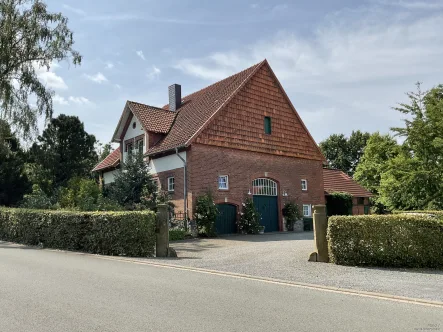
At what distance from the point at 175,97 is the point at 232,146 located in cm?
766

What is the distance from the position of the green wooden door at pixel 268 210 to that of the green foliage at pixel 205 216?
167 inches

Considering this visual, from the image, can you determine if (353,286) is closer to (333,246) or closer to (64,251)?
(333,246)

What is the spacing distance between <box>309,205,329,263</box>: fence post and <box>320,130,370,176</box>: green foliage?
5363 cm

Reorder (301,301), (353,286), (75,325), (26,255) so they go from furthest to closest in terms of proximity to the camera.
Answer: (26,255) → (353,286) → (301,301) → (75,325)

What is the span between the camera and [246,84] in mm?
25469

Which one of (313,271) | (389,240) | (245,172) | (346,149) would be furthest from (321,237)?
(346,149)

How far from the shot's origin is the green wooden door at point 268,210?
24906 mm

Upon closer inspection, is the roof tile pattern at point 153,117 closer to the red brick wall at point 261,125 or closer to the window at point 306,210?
the red brick wall at point 261,125

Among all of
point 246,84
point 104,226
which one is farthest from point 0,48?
point 104,226

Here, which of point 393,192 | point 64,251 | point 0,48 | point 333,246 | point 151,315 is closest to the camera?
point 151,315

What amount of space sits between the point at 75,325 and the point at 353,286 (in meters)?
5.33

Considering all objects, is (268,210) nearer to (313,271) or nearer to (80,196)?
(80,196)

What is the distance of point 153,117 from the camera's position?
26.2 m

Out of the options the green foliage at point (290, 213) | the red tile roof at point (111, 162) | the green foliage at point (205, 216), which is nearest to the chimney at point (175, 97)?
the red tile roof at point (111, 162)
